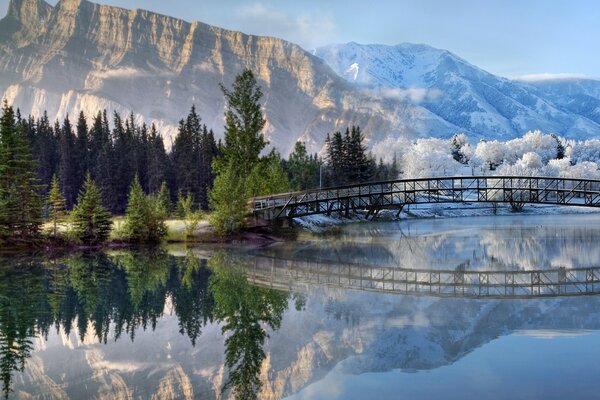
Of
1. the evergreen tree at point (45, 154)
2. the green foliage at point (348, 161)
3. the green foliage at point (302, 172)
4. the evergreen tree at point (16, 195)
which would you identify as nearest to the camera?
the evergreen tree at point (16, 195)

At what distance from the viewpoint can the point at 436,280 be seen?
33.8m

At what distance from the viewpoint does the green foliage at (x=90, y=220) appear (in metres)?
52.9

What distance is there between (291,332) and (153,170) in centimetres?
8022

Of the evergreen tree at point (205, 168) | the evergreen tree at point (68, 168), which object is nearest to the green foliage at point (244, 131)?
the evergreen tree at point (205, 168)

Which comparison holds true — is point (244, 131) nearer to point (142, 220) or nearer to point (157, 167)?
point (142, 220)

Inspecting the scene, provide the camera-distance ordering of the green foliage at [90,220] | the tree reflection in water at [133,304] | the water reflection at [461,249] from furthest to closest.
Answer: the green foliage at [90,220]
the water reflection at [461,249]
the tree reflection in water at [133,304]

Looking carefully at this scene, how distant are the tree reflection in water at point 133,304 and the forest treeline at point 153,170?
12.5 metres

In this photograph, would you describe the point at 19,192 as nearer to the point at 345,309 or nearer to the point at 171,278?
the point at 171,278

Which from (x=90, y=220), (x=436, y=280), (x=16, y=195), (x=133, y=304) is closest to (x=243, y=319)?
(x=133, y=304)

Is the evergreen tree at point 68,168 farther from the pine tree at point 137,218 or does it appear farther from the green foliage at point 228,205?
the green foliage at point 228,205

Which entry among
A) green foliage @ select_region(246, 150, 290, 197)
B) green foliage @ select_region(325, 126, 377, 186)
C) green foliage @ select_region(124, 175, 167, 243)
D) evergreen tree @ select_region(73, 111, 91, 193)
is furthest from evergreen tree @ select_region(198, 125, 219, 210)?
green foliage @ select_region(124, 175, 167, 243)

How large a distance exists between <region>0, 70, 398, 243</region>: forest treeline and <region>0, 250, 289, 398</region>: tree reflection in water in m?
12.5

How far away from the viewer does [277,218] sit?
6378 centimetres

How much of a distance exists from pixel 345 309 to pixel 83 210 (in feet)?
108
